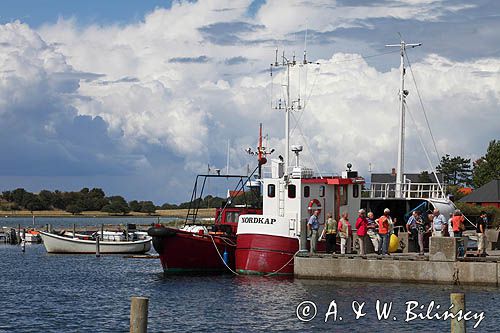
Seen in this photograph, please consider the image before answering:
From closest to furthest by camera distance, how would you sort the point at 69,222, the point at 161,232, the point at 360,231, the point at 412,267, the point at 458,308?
the point at 458,308, the point at 412,267, the point at 360,231, the point at 161,232, the point at 69,222

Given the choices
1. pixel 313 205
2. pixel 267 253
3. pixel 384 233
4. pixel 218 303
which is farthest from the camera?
pixel 313 205

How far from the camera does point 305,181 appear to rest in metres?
38.1

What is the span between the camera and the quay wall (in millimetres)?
31547

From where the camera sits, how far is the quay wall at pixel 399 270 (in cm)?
3155

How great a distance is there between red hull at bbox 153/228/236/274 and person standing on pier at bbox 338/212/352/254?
5769mm

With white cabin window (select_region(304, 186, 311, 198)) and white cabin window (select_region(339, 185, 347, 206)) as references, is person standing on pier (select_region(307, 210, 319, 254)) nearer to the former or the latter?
white cabin window (select_region(304, 186, 311, 198))

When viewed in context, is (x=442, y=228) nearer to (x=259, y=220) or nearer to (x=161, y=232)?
(x=259, y=220)

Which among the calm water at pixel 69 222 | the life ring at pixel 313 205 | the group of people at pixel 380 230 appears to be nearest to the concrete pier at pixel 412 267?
the group of people at pixel 380 230

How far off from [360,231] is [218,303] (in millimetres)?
6509

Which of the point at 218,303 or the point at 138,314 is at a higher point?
the point at 138,314

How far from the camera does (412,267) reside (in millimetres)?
32656

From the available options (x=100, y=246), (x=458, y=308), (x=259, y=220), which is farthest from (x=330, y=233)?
(x=100, y=246)

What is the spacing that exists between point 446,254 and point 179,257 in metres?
11.9

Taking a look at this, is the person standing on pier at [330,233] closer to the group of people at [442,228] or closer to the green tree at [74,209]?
the group of people at [442,228]
